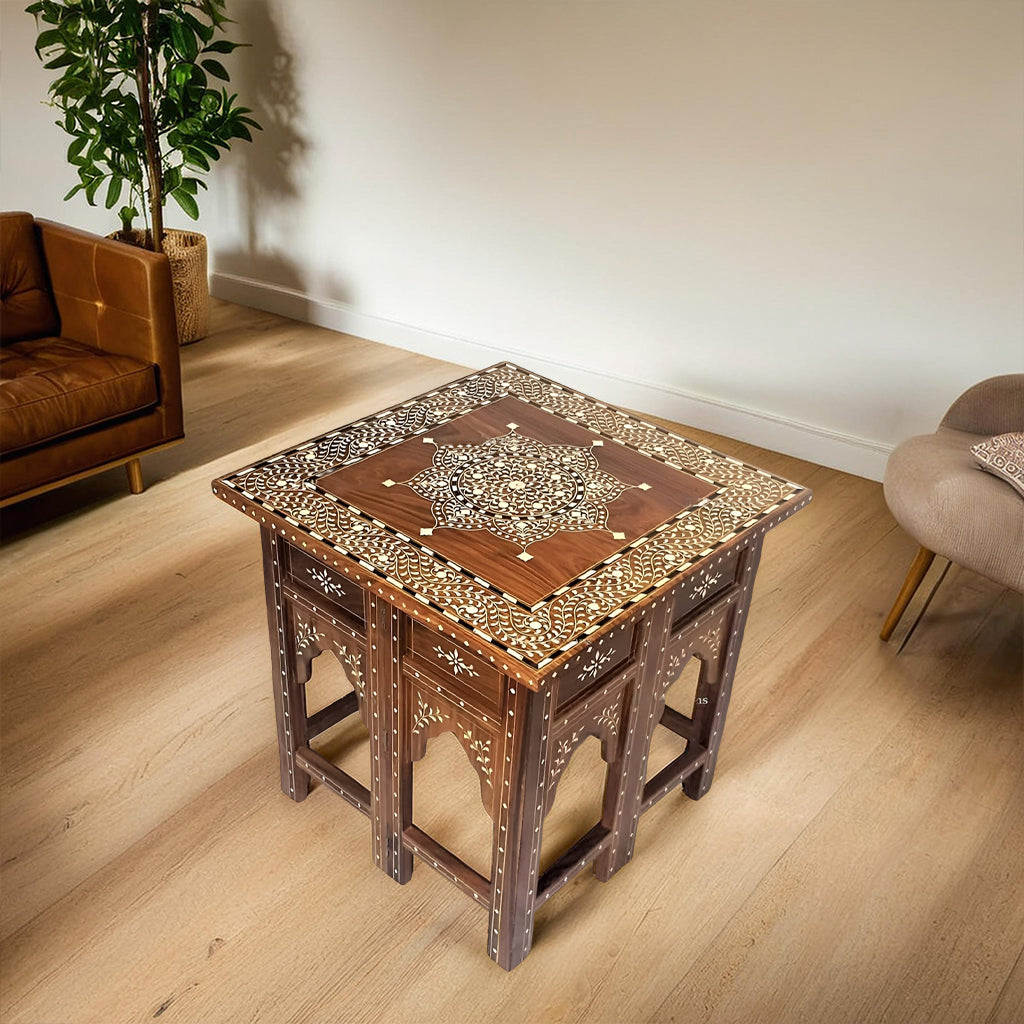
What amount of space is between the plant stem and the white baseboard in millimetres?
655

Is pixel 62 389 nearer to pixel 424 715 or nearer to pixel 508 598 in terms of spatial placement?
pixel 424 715

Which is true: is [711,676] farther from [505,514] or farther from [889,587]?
[889,587]

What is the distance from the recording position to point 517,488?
1.57 meters

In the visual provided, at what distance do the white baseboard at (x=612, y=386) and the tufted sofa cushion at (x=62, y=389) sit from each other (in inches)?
54.7

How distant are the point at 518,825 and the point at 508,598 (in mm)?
339

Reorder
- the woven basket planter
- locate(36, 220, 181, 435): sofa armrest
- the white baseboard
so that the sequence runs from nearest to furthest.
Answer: locate(36, 220, 181, 435): sofa armrest, the white baseboard, the woven basket planter

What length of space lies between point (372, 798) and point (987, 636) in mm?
1583

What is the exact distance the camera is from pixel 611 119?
3164 millimetres

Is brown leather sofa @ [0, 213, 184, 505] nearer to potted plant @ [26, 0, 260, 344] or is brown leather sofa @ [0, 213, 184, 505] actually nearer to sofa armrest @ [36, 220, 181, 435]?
sofa armrest @ [36, 220, 181, 435]

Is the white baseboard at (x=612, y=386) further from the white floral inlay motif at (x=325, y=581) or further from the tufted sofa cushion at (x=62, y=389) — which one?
the white floral inlay motif at (x=325, y=581)

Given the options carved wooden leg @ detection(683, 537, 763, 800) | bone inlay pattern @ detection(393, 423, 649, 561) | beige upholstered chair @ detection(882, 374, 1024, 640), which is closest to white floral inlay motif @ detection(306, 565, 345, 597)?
bone inlay pattern @ detection(393, 423, 649, 561)

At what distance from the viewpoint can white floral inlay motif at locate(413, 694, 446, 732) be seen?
56.2 inches

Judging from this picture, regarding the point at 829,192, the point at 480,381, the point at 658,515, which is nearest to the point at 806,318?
the point at 829,192

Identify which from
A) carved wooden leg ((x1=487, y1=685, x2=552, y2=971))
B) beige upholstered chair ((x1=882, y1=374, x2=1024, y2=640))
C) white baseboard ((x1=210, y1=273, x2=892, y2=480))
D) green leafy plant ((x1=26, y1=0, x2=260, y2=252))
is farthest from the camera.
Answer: green leafy plant ((x1=26, y1=0, x2=260, y2=252))
